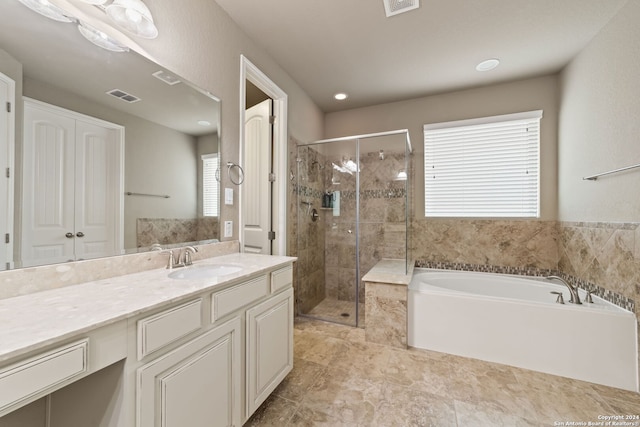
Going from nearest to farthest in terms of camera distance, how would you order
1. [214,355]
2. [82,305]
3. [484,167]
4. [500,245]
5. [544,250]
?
1. [82,305]
2. [214,355]
3. [544,250]
4. [500,245]
5. [484,167]

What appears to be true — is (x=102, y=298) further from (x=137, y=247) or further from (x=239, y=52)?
(x=239, y=52)

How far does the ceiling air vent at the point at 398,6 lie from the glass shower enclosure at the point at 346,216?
1.19 meters

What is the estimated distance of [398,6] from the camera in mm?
1741

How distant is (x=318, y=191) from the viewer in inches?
126

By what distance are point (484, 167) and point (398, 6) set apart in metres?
1.97

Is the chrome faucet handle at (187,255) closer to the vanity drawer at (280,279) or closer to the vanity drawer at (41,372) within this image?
the vanity drawer at (280,279)

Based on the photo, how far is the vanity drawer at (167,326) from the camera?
81 cm

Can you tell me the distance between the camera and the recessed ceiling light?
2.37m

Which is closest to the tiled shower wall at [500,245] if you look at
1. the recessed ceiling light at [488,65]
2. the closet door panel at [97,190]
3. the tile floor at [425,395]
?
the tile floor at [425,395]

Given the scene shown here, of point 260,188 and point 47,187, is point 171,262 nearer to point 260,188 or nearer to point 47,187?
point 47,187

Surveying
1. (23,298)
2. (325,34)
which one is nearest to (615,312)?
(325,34)

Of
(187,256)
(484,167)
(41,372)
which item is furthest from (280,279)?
(484,167)

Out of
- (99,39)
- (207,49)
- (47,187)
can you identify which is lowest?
A: (47,187)

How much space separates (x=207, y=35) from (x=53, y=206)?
1354 mm
